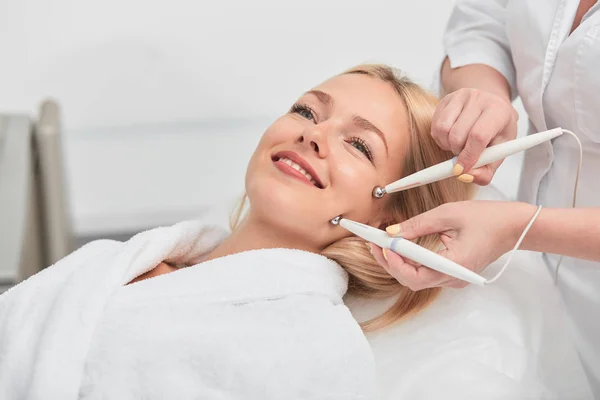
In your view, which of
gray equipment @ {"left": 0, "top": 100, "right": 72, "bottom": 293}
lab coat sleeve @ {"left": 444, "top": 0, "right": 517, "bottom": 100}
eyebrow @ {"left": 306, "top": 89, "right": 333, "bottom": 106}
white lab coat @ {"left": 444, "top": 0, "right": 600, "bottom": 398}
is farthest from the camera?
gray equipment @ {"left": 0, "top": 100, "right": 72, "bottom": 293}

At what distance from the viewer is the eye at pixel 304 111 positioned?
1209 millimetres

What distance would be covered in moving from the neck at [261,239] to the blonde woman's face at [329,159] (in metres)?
0.01

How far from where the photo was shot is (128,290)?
100 cm

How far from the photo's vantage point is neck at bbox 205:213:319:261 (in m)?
1.16

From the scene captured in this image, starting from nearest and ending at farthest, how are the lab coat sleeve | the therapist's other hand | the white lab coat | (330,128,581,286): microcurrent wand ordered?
(330,128,581,286): microcurrent wand → the therapist's other hand → the white lab coat → the lab coat sleeve

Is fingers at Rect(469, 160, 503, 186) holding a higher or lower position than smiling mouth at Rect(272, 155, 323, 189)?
higher

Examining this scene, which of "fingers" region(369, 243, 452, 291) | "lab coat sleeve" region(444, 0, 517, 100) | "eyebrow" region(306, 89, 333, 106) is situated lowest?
"fingers" region(369, 243, 452, 291)

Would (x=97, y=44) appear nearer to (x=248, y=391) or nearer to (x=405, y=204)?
(x=405, y=204)

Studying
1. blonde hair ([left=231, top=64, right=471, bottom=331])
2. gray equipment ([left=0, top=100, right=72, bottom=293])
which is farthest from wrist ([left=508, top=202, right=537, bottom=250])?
gray equipment ([left=0, top=100, right=72, bottom=293])

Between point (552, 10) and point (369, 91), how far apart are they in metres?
0.31

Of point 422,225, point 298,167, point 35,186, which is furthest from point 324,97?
point 35,186

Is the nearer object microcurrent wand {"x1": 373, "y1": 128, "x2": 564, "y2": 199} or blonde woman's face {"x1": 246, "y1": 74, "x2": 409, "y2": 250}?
microcurrent wand {"x1": 373, "y1": 128, "x2": 564, "y2": 199}

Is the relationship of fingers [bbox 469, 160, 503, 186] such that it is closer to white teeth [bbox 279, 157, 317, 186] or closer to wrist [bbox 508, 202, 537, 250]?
wrist [bbox 508, 202, 537, 250]

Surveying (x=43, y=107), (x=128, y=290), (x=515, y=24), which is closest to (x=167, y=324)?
(x=128, y=290)
